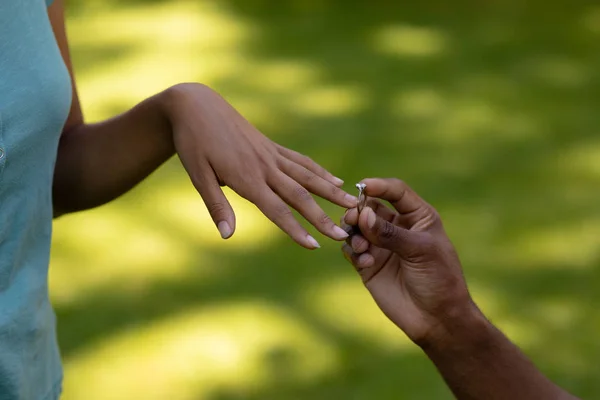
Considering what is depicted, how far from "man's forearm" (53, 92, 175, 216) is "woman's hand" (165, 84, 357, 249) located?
0.35 feet

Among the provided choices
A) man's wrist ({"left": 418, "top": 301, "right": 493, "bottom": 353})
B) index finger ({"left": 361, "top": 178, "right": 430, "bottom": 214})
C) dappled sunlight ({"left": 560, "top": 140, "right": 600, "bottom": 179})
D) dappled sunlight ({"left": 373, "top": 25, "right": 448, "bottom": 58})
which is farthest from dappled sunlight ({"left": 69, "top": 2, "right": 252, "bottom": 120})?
man's wrist ({"left": 418, "top": 301, "right": 493, "bottom": 353})

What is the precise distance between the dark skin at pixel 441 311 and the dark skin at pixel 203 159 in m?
0.16

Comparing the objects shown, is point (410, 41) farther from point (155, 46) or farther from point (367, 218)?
point (367, 218)

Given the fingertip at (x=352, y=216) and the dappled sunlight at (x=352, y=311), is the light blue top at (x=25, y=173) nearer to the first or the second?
the fingertip at (x=352, y=216)

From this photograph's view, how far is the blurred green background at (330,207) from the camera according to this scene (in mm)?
2439

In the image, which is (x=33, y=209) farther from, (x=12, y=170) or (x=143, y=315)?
(x=143, y=315)

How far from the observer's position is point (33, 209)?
132 centimetres

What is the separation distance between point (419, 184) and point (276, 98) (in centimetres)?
75

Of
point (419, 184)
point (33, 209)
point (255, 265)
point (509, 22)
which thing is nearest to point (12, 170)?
point (33, 209)

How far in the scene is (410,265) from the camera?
150cm

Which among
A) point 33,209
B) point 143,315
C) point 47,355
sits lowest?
point 143,315

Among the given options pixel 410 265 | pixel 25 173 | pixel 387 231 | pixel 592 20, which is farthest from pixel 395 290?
pixel 592 20

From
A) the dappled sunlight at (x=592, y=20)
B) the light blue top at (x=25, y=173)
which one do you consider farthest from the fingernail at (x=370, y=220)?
the dappled sunlight at (x=592, y=20)

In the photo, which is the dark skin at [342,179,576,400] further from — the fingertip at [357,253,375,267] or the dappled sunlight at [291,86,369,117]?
the dappled sunlight at [291,86,369,117]
